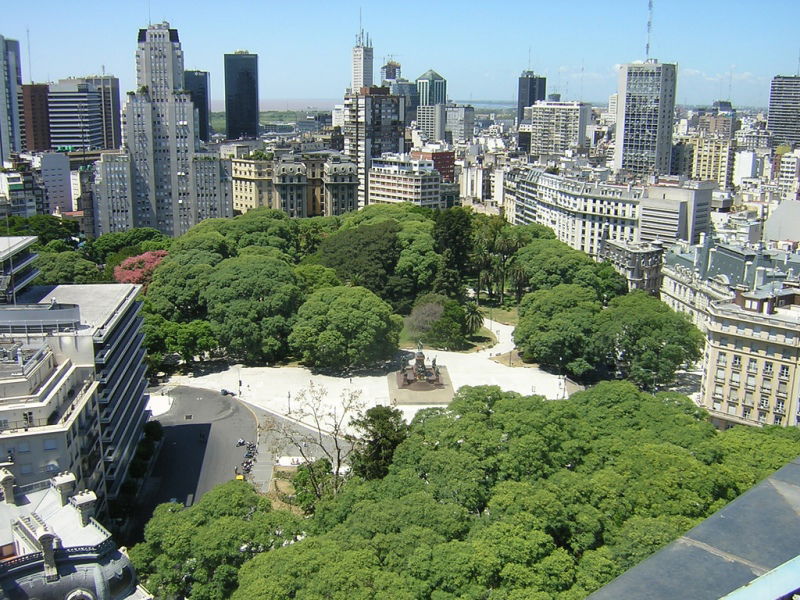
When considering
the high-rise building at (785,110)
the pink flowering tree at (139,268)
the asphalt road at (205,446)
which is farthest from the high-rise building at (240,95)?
the asphalt road at (205,446)

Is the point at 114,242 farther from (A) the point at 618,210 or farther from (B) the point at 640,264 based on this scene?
(A) the point at 618,210

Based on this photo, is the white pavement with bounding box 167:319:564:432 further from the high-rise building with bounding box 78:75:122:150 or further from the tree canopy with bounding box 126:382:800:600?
the high-rise building with bounding box 78:75:122:150

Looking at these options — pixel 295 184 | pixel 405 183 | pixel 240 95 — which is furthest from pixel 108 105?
pixel 405 183

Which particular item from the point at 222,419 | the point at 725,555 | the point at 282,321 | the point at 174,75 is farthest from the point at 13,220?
the point at 725,555

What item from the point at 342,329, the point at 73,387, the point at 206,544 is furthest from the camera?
the point at 342,329

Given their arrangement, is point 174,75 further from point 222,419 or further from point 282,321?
point 222,419
